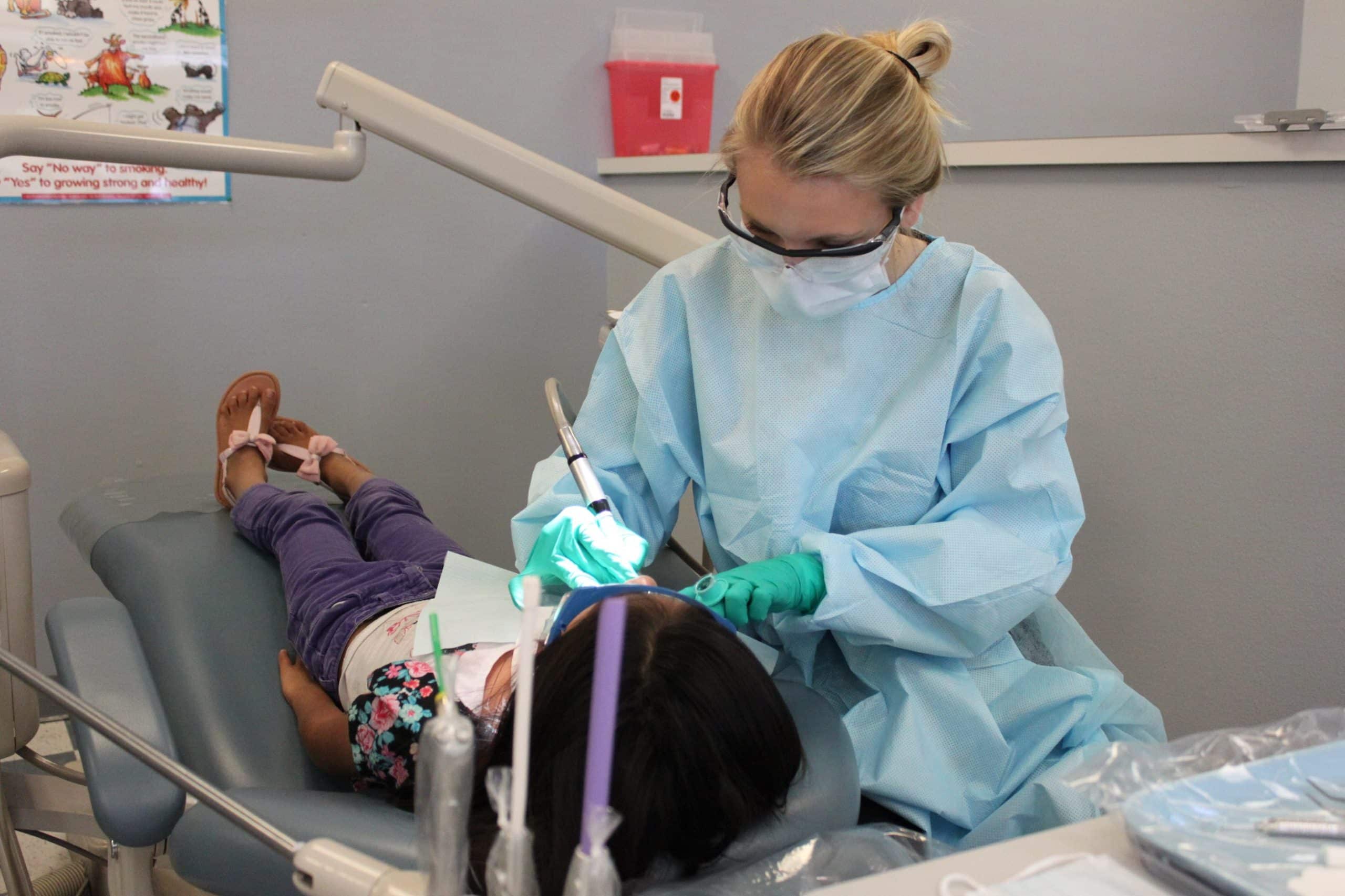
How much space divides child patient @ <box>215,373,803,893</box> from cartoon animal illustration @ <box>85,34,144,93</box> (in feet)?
2.13

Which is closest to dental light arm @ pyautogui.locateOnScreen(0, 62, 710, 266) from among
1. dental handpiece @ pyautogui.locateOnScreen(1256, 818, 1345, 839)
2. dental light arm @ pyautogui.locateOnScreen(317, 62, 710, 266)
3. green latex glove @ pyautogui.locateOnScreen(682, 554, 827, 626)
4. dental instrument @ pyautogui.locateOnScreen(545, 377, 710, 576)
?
dental light arm @ pyautogui.locateOnScreen(317, 62, 710, 266)

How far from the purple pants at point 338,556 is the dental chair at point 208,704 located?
6cm

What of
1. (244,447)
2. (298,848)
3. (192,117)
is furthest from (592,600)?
(192,117)

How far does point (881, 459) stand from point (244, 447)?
3.93ft

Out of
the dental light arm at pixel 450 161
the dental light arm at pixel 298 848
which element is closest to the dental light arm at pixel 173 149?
the dental light arm at pixel 450 161

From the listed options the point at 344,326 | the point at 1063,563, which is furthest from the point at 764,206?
the point at 344,326

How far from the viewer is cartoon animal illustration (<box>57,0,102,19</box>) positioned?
203cm

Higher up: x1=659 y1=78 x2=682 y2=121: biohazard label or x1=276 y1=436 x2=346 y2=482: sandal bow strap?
x1=659 y1=78 x2=682 y2=121: biohazard label

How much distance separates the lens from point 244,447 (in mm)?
1889

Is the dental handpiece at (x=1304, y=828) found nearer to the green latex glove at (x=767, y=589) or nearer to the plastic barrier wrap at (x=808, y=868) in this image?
the plastic barrier wrap at (x=808, y=868)

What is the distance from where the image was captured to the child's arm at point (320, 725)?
49.7 inches

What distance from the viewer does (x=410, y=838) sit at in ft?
3.03

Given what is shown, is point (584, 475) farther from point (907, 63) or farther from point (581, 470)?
point (907, 63)

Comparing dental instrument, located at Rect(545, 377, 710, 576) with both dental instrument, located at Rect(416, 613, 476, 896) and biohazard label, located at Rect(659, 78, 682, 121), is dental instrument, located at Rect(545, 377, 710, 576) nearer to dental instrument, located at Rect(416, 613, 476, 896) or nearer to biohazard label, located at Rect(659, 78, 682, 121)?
dental instrument, located at Rect(416, 613, 476, 896)
